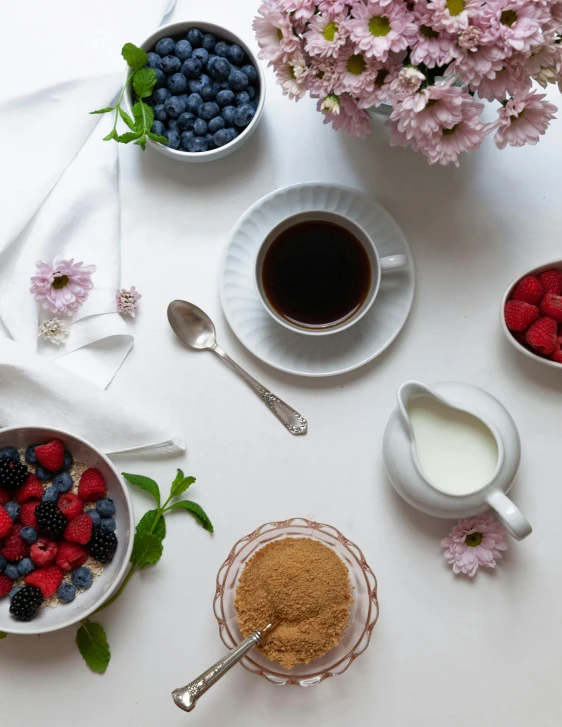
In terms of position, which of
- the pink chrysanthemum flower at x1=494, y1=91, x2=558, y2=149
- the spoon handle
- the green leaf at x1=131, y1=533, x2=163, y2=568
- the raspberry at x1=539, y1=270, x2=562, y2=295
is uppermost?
the pink chrysanthemum flower at x1=494, y1=91, x2=558, y2=149

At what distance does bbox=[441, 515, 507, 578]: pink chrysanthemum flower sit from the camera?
1259 mm

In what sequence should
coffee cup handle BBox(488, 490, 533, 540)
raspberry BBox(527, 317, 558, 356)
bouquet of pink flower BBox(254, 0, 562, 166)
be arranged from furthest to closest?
raspberry BBox(527, 317, 558, 356)
coffee cup handle BBox(488, 490, 533, 540)
bouquet of pink flower BBox(254, 0, 562, 166)

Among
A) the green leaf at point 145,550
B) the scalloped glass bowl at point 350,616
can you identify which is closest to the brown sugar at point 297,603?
the scalloped glass bowl at point 350,616

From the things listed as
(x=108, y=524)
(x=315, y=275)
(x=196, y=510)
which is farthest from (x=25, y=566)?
(x=315, y=275)

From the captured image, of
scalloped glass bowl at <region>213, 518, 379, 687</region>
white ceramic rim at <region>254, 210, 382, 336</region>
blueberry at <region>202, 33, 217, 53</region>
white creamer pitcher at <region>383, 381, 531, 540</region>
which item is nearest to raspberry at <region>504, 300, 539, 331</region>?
white creamer pitcher at <region>383, 381, 531, 540</region>

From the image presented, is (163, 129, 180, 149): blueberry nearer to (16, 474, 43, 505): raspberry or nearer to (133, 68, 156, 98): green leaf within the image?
(133, 68, 156, 98): green leaf

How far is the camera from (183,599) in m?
1.29

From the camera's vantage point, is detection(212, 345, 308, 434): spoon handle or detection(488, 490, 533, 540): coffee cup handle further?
detection(212, 345, 308, 434): spoon handle

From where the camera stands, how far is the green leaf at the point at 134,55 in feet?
3.96

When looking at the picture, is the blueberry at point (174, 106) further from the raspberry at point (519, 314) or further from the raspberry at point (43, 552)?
the raspberry at point (43, 552)

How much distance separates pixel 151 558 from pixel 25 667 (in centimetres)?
31

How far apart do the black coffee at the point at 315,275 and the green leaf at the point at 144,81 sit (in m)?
0.34

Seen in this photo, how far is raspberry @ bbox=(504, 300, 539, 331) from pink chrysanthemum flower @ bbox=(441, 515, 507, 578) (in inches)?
13.6

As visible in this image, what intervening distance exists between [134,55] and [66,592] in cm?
94
